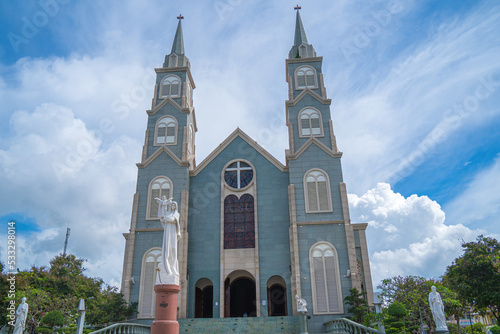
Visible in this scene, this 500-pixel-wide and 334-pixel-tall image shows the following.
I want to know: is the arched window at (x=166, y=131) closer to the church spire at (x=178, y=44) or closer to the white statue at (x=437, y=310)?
the church spire at (x=178, y=44)

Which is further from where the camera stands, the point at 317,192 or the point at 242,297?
the point at 242,297

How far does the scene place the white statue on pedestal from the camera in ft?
44.8

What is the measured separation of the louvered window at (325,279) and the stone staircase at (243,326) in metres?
2.64

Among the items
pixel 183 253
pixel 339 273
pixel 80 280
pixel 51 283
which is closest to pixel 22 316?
pixel 183 253

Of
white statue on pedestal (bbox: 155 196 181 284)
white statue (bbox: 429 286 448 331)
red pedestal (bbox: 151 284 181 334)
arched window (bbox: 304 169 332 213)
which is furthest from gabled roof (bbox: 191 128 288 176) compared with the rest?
red pedestal (bbox: 151 284 181 334)

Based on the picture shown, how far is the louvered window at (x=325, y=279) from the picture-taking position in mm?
23797

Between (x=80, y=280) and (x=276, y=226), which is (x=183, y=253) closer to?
(x=276, y=226)

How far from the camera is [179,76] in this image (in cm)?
3228

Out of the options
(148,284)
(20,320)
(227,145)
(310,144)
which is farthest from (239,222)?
(20,320)

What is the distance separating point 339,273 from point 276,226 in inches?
199

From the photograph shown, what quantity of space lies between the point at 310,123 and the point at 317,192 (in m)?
5.58

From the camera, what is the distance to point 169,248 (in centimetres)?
1415

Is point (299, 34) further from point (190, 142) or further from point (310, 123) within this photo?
point (190, 142)

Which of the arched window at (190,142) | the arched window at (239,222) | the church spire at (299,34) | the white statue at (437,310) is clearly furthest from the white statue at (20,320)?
the church spire at (299,34)
